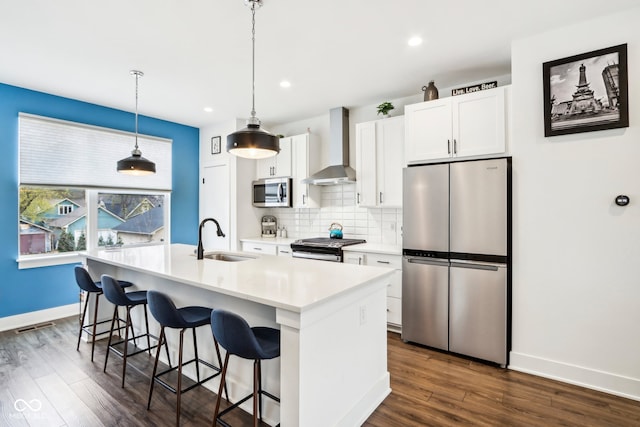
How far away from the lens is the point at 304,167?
475cm

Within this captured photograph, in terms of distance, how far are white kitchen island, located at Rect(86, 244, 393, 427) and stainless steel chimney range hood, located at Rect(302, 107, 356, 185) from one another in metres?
1.88

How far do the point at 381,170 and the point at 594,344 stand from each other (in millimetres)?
2533

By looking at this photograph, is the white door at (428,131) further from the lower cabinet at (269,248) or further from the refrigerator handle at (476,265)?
the lower cabinet at (269,248)

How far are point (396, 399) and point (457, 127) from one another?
2.42 m

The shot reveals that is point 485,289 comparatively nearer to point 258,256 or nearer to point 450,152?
point 450,152

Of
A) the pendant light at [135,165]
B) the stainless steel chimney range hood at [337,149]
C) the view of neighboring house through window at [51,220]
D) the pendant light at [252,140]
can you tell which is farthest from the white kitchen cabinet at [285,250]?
the view of neighboring house through window at [51,220]

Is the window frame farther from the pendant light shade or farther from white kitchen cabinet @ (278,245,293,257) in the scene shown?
the pendant light shade

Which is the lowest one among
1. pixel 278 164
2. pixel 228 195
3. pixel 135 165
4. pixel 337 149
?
pixel 228 195

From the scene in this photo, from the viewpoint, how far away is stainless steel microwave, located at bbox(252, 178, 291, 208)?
486cm

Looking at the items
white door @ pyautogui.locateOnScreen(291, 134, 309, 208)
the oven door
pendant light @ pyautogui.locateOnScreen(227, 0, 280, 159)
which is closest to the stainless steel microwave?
white door @ pyautogui.locateOnScreen(291, 134, 309, 208)

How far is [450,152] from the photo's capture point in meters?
3.13

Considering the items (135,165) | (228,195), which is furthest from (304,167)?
(135,165)

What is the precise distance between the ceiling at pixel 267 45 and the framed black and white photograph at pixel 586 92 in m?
0.32
